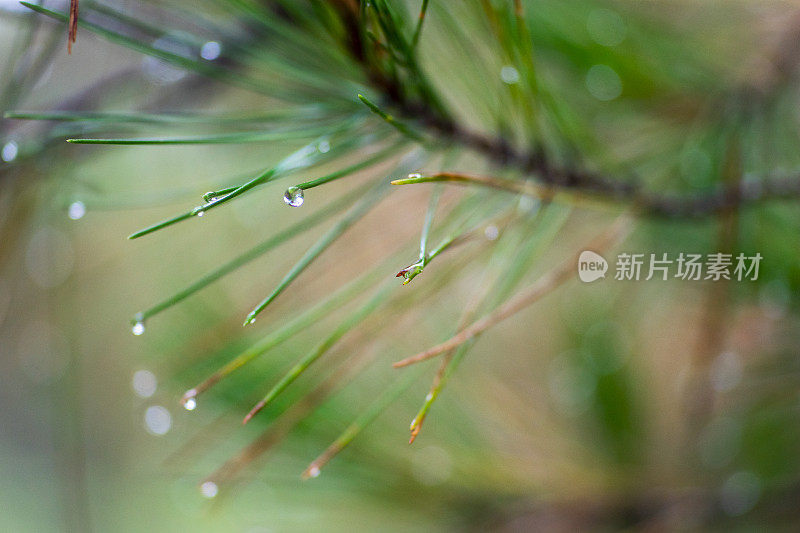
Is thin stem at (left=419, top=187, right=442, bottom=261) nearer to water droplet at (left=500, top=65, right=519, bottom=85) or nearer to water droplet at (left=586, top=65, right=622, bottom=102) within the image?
water droplet at (left=500, top=65, right=519, bottom=85)

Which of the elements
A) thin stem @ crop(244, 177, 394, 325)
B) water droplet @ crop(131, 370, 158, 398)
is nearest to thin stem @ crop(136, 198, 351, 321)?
thin stem @ crop(244, 177, 394, 325)

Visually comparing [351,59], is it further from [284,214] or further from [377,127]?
[284,214]

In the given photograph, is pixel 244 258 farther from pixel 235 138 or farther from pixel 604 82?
pixel 604 82

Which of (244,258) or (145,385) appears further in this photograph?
(145,385)

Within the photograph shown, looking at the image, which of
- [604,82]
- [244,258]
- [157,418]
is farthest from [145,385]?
[604,82]

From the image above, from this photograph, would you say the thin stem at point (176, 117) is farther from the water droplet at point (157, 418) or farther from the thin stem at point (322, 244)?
the water droplet at point (157, 418)

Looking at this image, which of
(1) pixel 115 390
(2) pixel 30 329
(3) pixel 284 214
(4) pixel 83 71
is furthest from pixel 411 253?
(1) pixel 115 390
